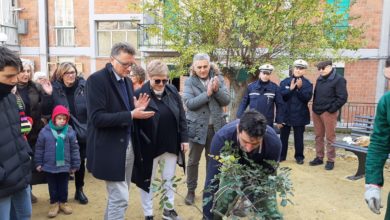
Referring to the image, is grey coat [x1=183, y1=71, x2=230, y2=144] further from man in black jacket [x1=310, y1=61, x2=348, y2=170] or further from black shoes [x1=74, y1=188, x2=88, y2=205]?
man in black jacket [x1=310, y1=61, x2=348, y2=170]

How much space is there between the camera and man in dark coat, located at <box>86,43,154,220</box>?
3025 millimetres

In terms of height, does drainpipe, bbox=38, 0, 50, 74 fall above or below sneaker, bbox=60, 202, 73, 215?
above

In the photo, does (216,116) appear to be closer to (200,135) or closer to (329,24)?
(200,135)

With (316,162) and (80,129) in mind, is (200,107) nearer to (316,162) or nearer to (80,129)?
(80,129)

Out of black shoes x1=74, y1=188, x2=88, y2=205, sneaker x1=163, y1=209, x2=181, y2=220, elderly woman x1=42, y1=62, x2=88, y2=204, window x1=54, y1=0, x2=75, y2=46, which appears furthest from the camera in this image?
window x1=54, y1=0, x2=75, y2=46

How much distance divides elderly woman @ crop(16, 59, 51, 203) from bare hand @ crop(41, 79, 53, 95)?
0.18ft

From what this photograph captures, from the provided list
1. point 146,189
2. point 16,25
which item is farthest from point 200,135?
point 16,25

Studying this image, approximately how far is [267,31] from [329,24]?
148cm

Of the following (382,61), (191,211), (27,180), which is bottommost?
(191,211)

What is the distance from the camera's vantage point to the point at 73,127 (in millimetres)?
4590

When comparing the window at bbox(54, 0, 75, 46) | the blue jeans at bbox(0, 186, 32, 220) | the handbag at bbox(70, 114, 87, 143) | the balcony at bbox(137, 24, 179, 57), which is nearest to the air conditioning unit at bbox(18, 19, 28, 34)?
the window at bbox(54, 0, 75, 46)

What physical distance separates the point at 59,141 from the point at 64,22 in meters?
14.1

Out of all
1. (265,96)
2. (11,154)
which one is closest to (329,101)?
(265,96)

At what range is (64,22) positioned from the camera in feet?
55.0
